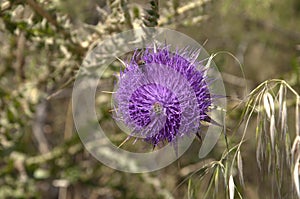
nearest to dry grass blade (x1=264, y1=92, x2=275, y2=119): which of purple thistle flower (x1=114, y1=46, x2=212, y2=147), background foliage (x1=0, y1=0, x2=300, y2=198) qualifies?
background foliage (x1=0, y1=0, x2=300, y2=198)

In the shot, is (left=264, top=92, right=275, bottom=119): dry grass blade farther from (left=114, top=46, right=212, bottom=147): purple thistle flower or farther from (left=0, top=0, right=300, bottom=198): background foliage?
(left=114, top=46, right=212, bottom=147): purple thistle flower

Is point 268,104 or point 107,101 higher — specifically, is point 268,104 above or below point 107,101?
→ above

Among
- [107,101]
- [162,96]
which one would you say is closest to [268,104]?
[162,96]

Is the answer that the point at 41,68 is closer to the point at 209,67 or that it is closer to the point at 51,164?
the point at 51,164

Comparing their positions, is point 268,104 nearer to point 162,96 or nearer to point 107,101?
point 162,96

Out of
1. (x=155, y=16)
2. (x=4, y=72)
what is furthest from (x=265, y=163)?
(x=4, y=72)

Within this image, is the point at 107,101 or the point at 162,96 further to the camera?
the point at 107,101

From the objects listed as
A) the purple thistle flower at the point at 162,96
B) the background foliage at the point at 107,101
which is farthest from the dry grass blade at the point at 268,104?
the purple thistle flower at the point at 162,96
